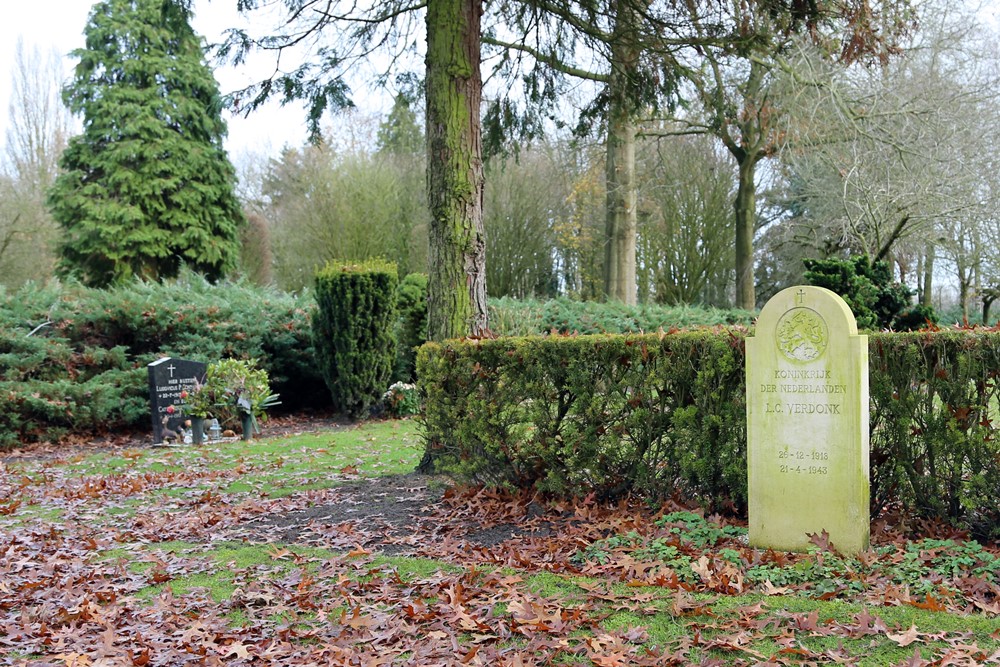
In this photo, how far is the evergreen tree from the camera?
79.7ft

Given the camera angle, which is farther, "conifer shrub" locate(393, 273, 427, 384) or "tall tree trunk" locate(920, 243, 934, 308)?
"tall tree trunk" locate(920, 243, 934, 308)

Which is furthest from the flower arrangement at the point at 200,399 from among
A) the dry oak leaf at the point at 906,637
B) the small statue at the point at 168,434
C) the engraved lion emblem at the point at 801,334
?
the dry oak leaf at the point at 906,637

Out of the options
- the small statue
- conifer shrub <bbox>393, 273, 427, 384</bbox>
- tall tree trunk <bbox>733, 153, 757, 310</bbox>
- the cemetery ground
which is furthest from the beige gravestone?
tall tree trunk <bbox>733, 153, 757, 310</bbox>

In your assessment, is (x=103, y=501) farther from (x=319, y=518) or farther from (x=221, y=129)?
(x=221, y=129)

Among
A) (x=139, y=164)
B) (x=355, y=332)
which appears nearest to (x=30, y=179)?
(x=139, y=164)

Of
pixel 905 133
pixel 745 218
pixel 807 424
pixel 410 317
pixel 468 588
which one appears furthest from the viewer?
pixel 745 218

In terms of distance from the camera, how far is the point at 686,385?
563 cm

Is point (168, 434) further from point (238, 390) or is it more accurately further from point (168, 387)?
point (238, 390)

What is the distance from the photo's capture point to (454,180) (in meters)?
7.71

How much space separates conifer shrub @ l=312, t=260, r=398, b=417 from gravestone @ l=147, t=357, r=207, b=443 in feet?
8.26

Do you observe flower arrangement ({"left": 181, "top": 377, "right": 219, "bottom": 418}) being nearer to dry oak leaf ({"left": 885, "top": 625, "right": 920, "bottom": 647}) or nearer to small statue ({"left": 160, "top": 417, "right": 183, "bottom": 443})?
small statue ({"left": 160, "top": 417, "right": 183, "bottom": 443})

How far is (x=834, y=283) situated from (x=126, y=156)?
20.8 m

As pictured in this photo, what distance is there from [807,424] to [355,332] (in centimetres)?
972

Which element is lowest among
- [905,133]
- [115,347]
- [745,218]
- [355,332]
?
[115,347]
